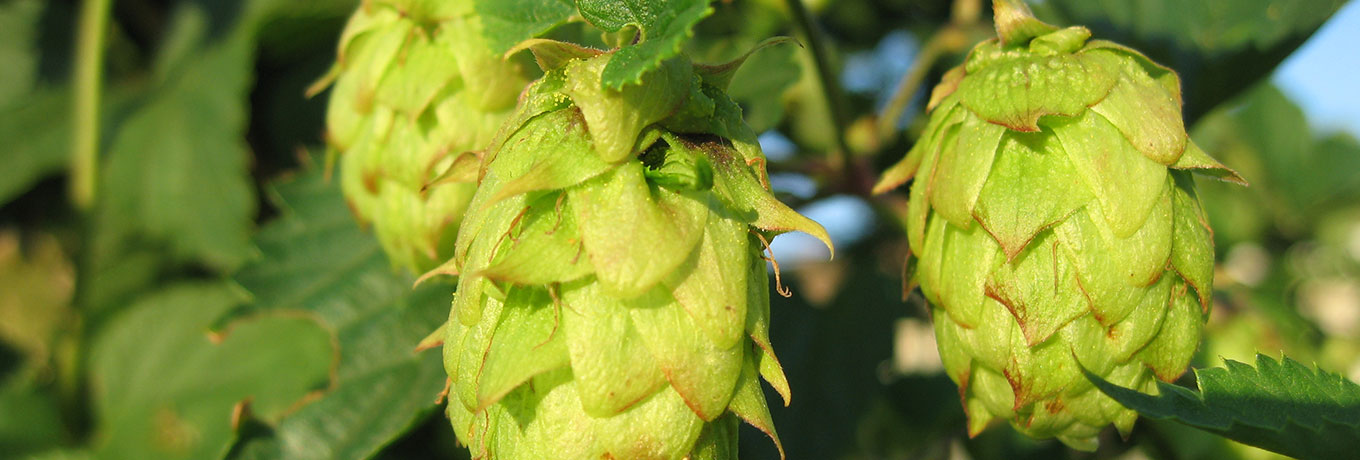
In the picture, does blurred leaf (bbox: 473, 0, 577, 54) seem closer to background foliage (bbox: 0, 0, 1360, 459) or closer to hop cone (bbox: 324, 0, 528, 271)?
hop cone (bbox: 324, 0, 528, 271)

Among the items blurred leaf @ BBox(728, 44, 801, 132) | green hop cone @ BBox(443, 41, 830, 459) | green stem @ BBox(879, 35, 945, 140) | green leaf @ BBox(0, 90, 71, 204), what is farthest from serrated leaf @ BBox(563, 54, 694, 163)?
green leaf @ BBox(0, 90, 71, 204)

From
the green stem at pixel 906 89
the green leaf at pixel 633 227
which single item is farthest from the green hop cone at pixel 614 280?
the green stem at pixel 906 89

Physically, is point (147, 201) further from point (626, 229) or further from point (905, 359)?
point (905, 359)

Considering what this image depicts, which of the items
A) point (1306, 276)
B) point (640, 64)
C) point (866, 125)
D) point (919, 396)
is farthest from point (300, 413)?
point (1306, 276)

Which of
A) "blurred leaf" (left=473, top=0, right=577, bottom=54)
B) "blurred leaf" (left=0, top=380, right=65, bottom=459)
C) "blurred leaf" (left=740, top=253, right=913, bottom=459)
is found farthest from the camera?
"blurred leaf" (left=0, top=380, right=65, bottom=459)

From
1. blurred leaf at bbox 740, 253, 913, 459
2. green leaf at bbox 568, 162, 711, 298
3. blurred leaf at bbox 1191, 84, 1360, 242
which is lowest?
blurred leaf at bbox 1191, 84, 1360, 242

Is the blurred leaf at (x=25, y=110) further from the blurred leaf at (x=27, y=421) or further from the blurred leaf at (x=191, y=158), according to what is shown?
the blurred leaf at (x=27, y=421)
